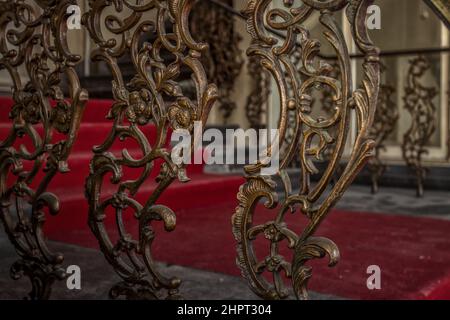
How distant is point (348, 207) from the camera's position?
3.33 m

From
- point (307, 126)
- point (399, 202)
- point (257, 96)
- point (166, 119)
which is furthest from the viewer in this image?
point (257, 96)

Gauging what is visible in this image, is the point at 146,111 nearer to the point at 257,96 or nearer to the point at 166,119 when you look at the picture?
the point at 166,119

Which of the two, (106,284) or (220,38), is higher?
(220,38)

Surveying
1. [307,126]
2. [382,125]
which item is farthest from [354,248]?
[382,125]

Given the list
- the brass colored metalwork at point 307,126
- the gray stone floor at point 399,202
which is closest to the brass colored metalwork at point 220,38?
the gray stone floor at point 399,202

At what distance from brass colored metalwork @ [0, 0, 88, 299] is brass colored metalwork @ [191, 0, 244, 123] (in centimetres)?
405

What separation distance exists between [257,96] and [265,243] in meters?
3.50

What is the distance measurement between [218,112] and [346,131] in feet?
15.8

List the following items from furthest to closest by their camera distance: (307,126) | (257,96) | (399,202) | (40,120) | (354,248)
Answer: (257,96) → (399,202) → (354,248) → (40,120) → (307,126)

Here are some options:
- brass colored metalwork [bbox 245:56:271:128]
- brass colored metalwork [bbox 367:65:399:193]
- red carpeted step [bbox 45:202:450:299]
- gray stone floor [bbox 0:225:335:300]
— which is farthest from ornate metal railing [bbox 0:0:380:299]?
brass colored metalwork [bbox 245:56:271:128]

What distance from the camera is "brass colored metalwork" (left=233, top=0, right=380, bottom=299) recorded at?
920 mm

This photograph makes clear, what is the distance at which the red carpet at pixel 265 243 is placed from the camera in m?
1.56

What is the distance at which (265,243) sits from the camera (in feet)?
6.92
